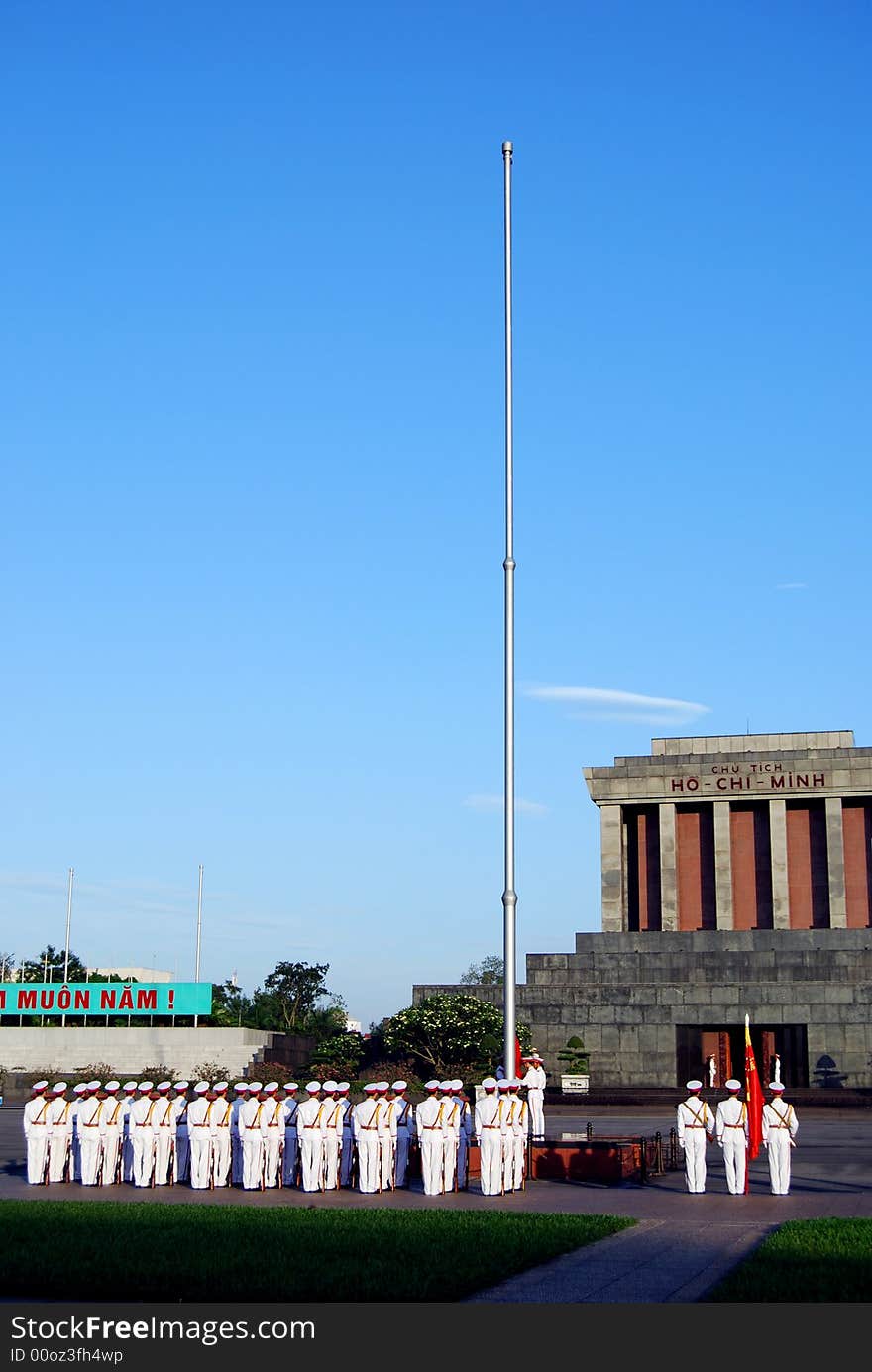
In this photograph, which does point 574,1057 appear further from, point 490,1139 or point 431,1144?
point 431,1144

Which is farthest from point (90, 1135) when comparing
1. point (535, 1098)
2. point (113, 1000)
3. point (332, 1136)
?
point (113, 1000)

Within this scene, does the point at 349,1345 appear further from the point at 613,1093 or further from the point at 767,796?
the point at 767,796

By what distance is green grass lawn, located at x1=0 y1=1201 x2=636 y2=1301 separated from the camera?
1343 cm

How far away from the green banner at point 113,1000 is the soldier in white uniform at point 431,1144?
36.0m

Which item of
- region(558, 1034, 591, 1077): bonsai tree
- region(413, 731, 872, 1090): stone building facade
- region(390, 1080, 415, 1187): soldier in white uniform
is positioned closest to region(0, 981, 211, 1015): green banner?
region(413, 731, 872, 1090): stone building facade

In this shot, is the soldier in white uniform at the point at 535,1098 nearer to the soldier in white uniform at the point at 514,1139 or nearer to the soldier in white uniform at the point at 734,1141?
the soldier in white uniform at the point at 514,1139

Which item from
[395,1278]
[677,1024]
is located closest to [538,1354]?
[395,1278]

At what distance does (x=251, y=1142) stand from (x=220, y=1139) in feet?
2.22

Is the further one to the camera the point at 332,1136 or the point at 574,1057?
the point at 574,1057

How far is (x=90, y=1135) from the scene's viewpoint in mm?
24609

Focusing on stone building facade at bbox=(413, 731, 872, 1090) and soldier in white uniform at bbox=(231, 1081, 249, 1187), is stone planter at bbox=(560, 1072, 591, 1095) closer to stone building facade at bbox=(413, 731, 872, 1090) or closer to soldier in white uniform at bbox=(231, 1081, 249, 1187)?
stone building facade at bbox=(413, 731, 872, 1090)

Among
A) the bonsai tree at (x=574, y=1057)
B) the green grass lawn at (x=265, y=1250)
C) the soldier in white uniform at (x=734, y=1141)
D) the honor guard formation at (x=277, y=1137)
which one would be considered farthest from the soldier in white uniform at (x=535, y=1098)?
the bonsai tree at (x=574, y=1057)

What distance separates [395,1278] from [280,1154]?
1068 cm

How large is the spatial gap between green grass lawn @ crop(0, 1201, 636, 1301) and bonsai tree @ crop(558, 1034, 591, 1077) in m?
28.7
